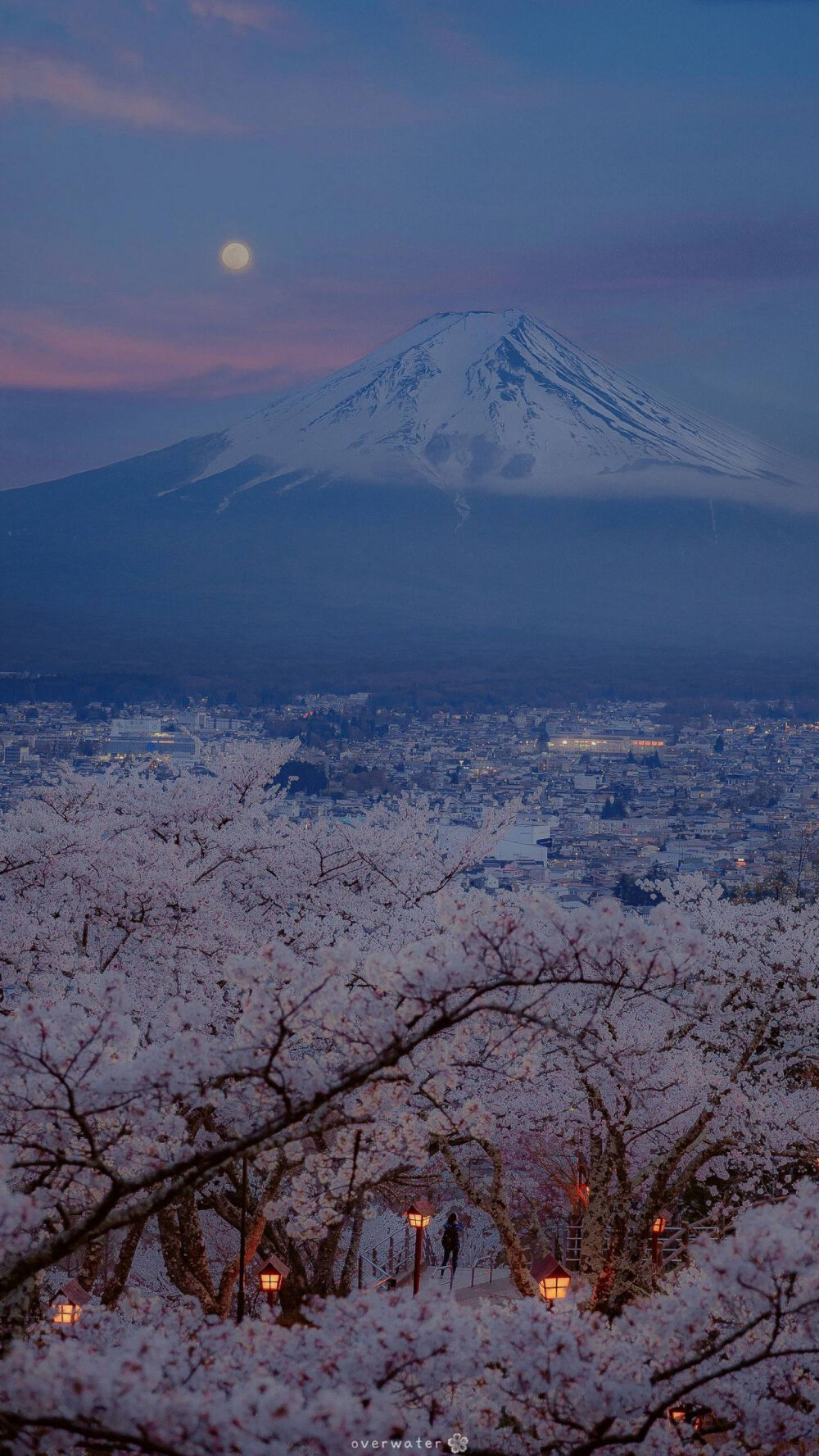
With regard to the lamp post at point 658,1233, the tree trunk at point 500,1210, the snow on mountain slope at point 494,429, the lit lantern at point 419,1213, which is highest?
the snow on mountain slope at point 494,429

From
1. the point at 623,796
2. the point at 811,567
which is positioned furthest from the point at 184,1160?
the point at 811,567

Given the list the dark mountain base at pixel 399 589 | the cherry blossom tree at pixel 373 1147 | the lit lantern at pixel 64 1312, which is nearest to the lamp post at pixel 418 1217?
the cherry blossom tree at pixel 373 1147

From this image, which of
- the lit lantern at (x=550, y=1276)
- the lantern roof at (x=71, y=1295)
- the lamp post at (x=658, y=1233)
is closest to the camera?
the lantern roof at (x=71, y=1295)

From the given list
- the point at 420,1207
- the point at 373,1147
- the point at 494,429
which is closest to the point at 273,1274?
the point at 373,1147

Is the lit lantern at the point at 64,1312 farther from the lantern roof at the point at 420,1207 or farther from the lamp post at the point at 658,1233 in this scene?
the lamp post at the point at 658,1233

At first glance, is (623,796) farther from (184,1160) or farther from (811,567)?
(811,567)

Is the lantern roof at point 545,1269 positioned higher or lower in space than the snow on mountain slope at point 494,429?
lower

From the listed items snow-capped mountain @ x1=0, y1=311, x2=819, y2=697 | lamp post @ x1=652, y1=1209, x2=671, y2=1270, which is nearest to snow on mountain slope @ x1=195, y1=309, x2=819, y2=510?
snow-capped mountain @ x1=0, y1=311, x2=819, y2=697

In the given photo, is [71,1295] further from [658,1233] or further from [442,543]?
[442,543]
